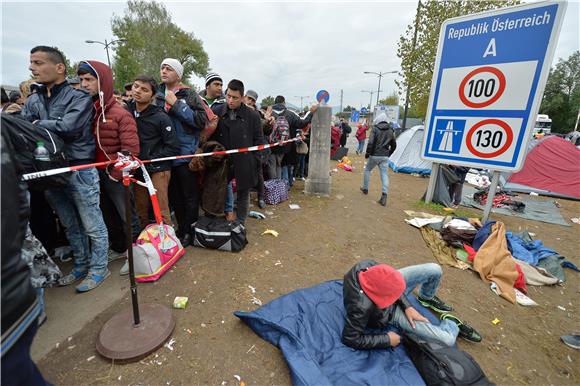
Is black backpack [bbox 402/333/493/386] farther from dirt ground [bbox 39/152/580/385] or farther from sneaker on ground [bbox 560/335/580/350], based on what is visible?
sneaker on ground [bbox 560/335/580/350]

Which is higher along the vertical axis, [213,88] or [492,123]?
[213,88]

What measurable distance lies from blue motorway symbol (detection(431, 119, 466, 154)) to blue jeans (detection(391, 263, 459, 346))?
3074mm

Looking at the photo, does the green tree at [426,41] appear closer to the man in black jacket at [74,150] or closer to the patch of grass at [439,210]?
the patch of grass at [439,210]

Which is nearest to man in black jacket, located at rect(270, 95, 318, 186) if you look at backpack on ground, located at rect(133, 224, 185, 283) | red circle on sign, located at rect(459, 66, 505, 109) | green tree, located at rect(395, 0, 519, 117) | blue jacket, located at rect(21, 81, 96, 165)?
red circle on sign, located at rect(459, 66, 505, 109)

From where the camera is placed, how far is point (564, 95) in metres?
32.1

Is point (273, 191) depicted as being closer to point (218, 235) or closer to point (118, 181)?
point (218, 235)

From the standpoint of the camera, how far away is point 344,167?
10250mm

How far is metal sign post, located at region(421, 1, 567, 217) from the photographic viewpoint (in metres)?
3.87

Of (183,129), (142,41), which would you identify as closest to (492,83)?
(183,129)

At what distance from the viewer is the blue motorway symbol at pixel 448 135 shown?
477 cm

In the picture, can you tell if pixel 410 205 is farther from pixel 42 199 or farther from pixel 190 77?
pixel 190 77

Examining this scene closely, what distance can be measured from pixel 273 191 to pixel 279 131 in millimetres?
1331

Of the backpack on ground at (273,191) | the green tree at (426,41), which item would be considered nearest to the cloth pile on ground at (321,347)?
the backpack on ground at (273,191)

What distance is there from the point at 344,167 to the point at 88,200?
8.66 metres
